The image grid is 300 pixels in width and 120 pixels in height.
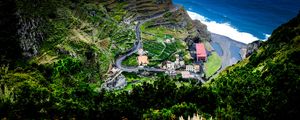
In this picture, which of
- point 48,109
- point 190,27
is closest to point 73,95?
point 48,109

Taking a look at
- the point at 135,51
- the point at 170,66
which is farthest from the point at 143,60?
the point at 170,66

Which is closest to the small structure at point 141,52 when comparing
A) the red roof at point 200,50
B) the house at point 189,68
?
the house at point 189,68

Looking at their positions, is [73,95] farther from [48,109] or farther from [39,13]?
[39,13]

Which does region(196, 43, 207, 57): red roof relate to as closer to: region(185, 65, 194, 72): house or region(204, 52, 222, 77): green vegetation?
region(204, 52, 222, 77): green vegetation

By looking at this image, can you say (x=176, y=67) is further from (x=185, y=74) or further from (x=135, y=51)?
(x=135, y=51)

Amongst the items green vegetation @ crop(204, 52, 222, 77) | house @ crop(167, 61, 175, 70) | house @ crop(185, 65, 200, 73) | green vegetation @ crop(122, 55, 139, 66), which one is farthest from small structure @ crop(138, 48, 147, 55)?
green vegetation @ crop(204, 52, 222, 77)

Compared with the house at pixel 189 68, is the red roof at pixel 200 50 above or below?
above

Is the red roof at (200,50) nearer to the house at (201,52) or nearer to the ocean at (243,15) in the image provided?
the house at (201,52)
